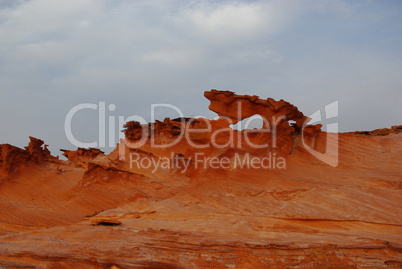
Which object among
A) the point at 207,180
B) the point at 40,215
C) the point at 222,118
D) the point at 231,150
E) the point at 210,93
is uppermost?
the point at 210,93

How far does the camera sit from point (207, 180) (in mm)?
6508

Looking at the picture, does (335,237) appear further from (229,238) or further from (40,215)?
(40,215)

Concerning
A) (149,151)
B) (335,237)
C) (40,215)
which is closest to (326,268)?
(335,237)

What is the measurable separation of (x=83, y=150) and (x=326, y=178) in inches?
534

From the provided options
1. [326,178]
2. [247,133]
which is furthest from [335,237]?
[247,133]

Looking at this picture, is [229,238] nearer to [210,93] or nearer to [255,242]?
[255,242]

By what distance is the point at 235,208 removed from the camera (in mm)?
5625

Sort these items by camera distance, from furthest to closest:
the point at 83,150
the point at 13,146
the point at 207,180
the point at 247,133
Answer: the point at 83,150 < the point at 13,146 < the point at 247,133 < the point at 207,180

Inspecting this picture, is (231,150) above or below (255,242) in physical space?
above

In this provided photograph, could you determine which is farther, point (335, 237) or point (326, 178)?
point (326, 178)

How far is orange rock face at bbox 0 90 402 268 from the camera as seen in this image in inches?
164

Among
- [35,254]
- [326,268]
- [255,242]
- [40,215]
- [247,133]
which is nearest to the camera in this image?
[326,268]

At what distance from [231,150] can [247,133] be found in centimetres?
82

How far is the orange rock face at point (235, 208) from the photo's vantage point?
4172mm
